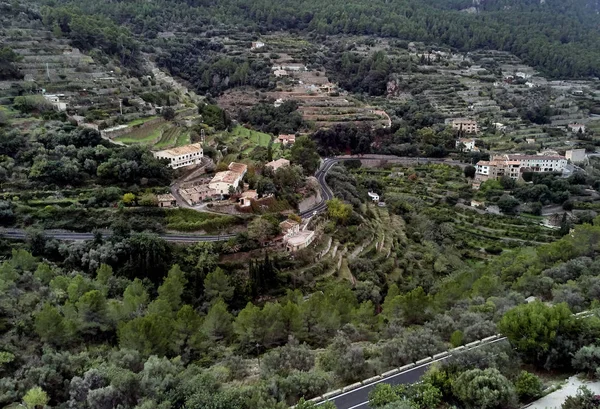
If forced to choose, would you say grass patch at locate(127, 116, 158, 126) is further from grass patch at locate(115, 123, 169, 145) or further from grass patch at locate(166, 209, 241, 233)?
grass patch at locate(166, 209, 241, 233)

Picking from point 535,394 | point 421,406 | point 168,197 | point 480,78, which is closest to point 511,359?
point 535,394

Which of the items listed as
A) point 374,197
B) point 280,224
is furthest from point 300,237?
point 374,197

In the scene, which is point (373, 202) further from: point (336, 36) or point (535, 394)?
point (336, 36)

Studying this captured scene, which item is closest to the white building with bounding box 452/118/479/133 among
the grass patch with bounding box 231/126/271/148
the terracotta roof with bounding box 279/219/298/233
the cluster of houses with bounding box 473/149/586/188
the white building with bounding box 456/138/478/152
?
the white building with bounding box 456/138/478/152

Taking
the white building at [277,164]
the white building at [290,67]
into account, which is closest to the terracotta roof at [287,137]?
the white building at [277,164]

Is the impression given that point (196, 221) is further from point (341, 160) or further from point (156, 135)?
point (341, 160)

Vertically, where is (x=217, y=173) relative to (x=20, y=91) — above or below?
below
